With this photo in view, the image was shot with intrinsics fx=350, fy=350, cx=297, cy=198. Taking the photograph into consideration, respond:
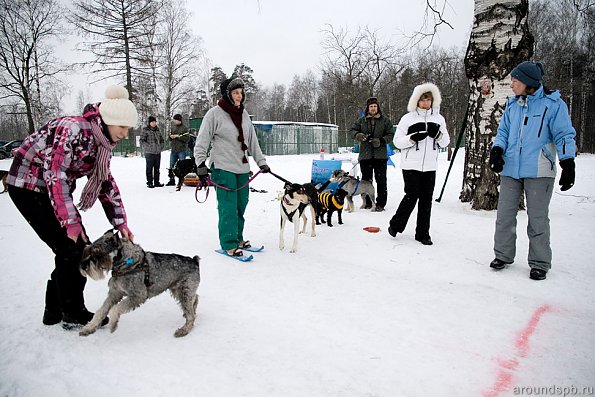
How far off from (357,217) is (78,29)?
1027 inches

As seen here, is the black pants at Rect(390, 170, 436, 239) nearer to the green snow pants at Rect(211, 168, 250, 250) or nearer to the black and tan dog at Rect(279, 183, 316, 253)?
the black and tan dog at Rect(279, 183, 316, 253)

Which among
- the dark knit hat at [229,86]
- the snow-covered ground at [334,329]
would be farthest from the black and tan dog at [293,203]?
the dark knit hat at [229,86]

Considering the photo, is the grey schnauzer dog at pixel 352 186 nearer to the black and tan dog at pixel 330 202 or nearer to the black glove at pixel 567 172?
the black and tan dog at pixel 330 202

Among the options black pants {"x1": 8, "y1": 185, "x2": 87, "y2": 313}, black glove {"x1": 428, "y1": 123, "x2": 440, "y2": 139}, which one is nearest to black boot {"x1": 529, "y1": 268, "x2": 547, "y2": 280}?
black glove {"x1": 428, "y1": 123, "x2": 440, "y2": 139}

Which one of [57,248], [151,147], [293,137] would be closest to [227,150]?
[57,248]

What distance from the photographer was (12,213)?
7094 millimetres

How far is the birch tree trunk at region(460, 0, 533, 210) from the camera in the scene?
19.7 ft

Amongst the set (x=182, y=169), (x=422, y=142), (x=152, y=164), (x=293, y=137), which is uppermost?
(x=293, y=137)

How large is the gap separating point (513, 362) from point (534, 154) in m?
2.27

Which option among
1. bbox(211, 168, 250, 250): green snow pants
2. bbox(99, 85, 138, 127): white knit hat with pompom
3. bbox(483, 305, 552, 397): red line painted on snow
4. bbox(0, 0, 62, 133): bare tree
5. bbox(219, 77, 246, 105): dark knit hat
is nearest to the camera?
bbox(483, 305, 552, 397): red line painted on snow

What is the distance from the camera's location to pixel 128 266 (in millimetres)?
2602

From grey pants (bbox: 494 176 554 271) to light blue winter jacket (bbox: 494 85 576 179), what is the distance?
12cm

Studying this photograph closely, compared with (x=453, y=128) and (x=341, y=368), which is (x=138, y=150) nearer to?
(x=453, y=128)

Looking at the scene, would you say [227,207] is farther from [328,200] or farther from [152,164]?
[152,164]
